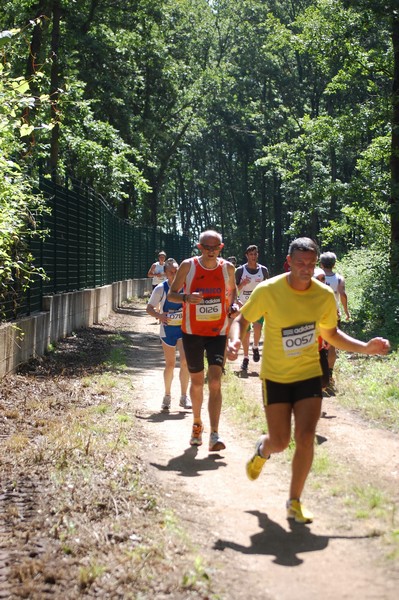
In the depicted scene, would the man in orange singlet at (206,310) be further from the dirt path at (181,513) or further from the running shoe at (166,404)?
the running shoe at (166,404)

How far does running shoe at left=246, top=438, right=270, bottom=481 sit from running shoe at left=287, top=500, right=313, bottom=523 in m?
0.51

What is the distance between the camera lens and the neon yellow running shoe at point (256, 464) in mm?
6652

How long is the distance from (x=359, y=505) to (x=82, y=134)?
69.7ft

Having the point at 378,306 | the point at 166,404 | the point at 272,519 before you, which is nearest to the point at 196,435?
the point at 166,404

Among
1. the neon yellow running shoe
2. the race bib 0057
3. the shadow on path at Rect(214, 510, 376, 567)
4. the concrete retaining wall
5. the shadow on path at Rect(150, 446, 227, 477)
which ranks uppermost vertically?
the race bib 0057

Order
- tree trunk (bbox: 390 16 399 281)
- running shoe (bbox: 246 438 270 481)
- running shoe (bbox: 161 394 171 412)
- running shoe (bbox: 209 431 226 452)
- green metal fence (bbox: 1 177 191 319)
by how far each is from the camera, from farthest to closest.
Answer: tree trunk (bbox: 390 16 399 281) < green metal fence (bbox: 1 177 191 319) < running shoe (bbox: 161 394 171 412) < running shoe (bbox: 209 431 226 452) < running shoe (bbox: 246 438 270 481)

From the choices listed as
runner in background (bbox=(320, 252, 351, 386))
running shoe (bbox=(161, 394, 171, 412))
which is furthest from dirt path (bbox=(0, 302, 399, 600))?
runner in background (bbox=(320, 252, 351, 386))

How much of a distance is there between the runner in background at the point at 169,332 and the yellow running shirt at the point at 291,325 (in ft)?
15.3

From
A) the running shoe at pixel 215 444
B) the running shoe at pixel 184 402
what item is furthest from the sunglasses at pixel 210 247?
the running shoe at pixel 184 402

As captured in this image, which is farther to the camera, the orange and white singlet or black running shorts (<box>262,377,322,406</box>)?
the orange and white singlet

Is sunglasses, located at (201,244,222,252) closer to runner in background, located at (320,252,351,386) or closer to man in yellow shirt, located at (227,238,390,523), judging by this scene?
man in yellow shirt, located at (227,238,390,523)

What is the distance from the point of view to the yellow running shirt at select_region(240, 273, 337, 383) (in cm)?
632

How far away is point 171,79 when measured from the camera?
4291cm

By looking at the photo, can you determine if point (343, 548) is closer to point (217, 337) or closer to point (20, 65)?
point (217, 337)
